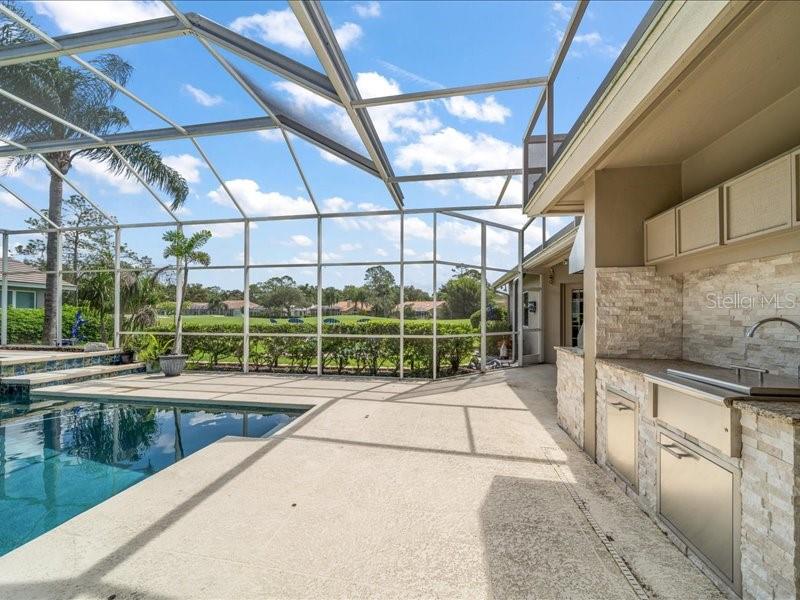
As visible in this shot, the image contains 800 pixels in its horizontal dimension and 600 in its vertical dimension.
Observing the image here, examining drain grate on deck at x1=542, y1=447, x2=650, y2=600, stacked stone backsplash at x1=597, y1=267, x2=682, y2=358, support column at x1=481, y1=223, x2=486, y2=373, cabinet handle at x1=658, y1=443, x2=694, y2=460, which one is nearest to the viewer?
drain grate on deck at x1=542, y1=447, x2=650, y2=600

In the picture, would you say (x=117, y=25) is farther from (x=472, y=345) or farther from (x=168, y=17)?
(x=472, y=345)

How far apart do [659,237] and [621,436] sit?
190cm

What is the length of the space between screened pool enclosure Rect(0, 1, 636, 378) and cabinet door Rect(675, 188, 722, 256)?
2.86 m

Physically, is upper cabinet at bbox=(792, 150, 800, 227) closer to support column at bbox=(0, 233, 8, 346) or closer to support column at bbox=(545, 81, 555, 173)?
support column at bbox=(545, 81, 555, 173)

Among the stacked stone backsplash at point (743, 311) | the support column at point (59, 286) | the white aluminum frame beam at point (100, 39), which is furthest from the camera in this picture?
the support column at point (59, 286)

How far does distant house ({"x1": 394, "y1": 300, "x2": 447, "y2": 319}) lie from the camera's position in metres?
8.79

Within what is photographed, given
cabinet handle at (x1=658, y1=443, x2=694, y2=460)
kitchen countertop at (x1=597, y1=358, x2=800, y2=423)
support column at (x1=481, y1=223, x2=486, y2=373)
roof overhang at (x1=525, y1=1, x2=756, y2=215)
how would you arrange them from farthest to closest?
support column at (x1=481, y1=223, x2=486, y2=373), cabinet handle at (x1=658, y1=443, x2=694, y2=460), roof overhang at (x1=525, y1=1, x2=756, y2=215), kitchen countertop at (x1=597, y1=358, x2=800, y2=423)

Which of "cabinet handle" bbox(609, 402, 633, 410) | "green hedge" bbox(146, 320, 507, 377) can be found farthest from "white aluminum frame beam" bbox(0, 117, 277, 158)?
"cabinet handle" bbox(609, 402, 633, 410)

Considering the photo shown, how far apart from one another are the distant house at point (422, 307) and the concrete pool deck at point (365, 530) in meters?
4.44

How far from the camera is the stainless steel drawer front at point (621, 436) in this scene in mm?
3012

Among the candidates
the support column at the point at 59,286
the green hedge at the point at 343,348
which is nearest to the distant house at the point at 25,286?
the support column at the point at 59,286

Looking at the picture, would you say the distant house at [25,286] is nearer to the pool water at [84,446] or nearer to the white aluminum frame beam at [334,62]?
the pool water at [84,446]

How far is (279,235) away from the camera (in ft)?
30.9

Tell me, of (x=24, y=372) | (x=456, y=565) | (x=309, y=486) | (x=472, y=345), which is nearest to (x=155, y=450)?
(x=309, y=486)
